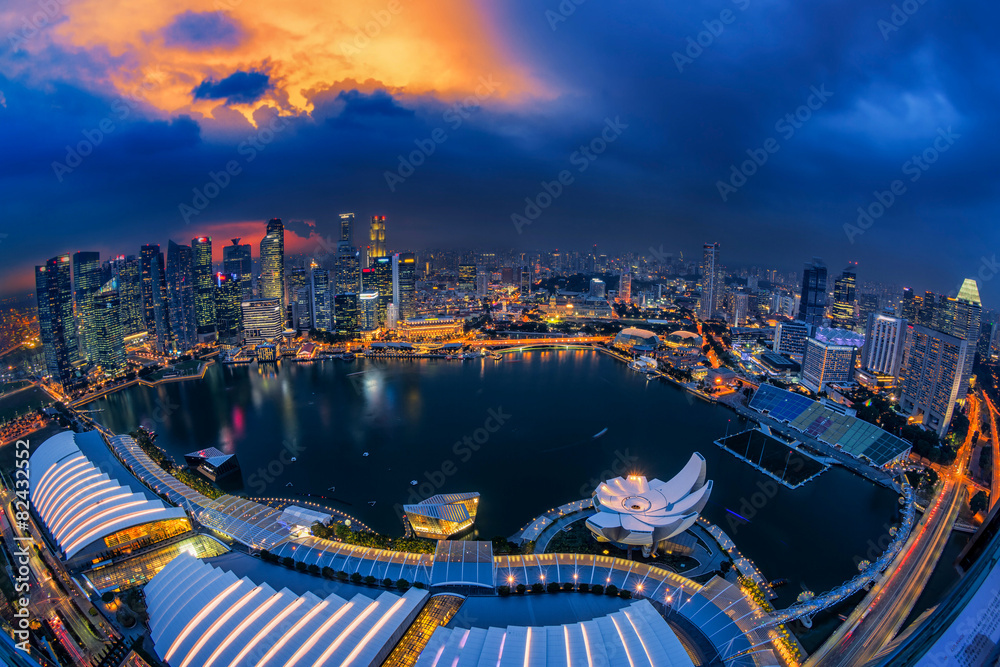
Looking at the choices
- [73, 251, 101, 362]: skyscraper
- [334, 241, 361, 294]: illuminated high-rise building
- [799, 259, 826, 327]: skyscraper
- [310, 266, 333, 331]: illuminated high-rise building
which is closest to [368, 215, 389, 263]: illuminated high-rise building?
[334, 241, 361, 294]: illuminated high-rise building

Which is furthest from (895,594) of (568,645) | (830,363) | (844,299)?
(844,299)

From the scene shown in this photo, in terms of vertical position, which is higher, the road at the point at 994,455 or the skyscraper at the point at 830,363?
the skyscraper at the point at 830,363

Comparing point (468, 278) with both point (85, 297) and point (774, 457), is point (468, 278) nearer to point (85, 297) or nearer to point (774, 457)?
point (85, 297)

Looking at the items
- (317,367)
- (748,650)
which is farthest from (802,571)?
(317,367)

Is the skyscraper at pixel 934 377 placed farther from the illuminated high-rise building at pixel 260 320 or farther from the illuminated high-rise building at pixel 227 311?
the illuminated high-rise building at pixel 227 311

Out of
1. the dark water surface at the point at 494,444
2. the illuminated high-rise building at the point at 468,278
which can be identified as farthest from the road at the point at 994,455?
the illuminated high-rise building at the point at 468,278
